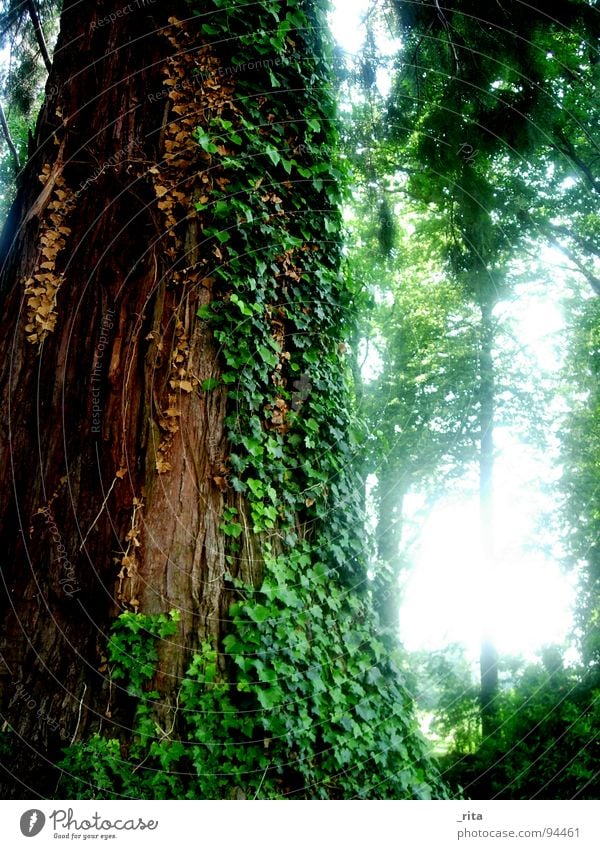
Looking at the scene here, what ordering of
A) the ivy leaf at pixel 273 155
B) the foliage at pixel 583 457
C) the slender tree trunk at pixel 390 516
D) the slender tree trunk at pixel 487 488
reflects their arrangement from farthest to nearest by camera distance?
A: the slender tree trunk at pixel 390 516 < the slender tree trunk at pixel 487 488 < the foliage at pixel 583 457 < the ivy leaf at pixel 273 155

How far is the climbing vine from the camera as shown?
3.34 metres

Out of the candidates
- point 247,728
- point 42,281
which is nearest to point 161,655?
point 247,728

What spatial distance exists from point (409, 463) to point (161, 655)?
9910 millimetres

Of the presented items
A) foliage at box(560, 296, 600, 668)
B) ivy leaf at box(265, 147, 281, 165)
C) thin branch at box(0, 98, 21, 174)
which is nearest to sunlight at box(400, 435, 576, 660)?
foliage at box(560, 296, 600, 668)

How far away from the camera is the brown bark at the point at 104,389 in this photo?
11.6 ft

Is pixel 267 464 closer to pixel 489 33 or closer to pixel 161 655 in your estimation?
pixel 161 655

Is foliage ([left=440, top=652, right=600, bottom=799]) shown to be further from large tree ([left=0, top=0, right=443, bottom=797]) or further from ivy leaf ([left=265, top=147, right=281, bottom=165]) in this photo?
ivy leaf ([left=265, top=147, right=281, bottom=165])

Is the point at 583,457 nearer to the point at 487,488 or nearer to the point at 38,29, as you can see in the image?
the point at 487,488

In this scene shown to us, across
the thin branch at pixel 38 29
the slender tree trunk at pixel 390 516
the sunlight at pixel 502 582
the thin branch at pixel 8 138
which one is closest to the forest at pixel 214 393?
the thin branch at pixel 38 29

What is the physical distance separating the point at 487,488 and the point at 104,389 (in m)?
9.13

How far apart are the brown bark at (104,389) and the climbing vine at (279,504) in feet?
0.41

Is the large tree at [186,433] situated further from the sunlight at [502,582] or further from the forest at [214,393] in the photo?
the sunlight at [502,582]

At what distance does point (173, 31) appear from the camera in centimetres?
441

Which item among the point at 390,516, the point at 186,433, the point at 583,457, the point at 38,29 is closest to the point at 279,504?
the point at 186,433
